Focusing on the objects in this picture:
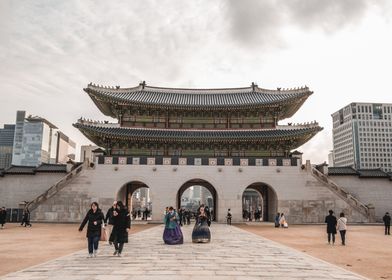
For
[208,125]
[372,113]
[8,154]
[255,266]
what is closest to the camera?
[255,266]

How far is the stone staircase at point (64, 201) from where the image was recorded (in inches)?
1195

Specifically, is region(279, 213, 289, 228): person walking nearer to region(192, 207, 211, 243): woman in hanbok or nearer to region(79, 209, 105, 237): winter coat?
region(192, 207, 211, 243): woman in hanbok

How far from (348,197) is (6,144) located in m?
185

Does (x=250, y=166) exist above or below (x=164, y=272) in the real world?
above

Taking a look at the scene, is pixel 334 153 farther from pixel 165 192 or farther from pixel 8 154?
pixel 8 154

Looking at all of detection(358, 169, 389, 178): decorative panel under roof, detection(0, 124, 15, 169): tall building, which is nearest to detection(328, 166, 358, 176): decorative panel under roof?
detection(358, 169, 389, 178): decorative panel under roof

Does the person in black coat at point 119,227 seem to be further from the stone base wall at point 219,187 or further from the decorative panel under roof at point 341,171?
the decorative panel under roof at point 341,171

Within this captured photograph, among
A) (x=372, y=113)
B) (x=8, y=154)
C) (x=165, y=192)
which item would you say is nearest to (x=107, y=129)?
(x=165, y=192)

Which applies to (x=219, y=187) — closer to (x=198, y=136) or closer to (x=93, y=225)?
(x=198, y=136)

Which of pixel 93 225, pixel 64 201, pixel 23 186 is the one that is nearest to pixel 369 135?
pixel 64 201

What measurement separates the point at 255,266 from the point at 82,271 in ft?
14.1

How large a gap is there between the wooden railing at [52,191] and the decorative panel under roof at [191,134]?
13.9 ft

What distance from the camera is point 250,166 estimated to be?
1268 inches

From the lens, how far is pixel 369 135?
131 meters
